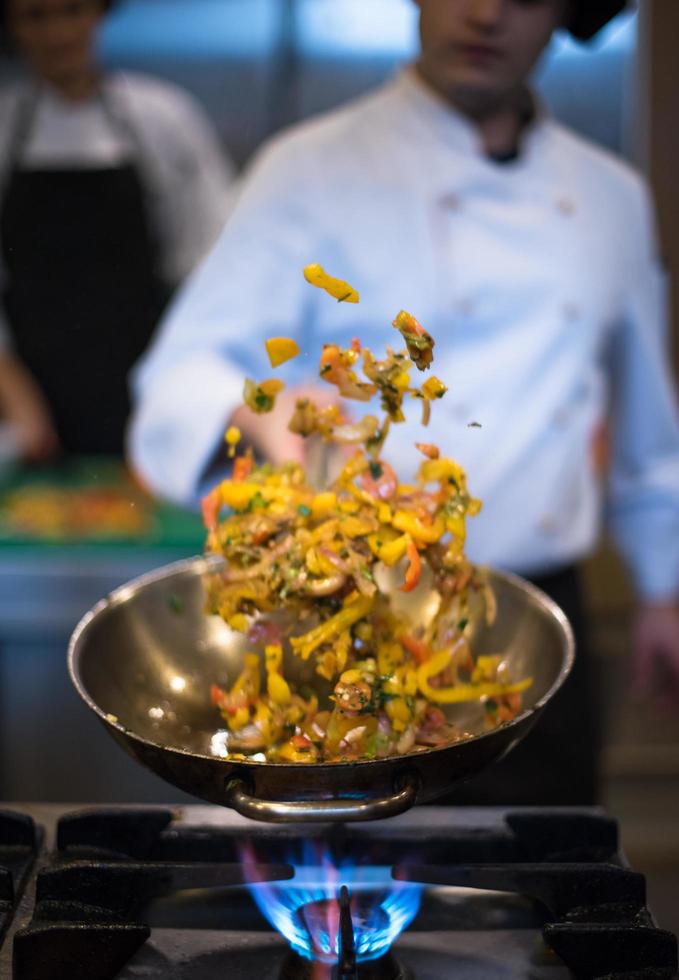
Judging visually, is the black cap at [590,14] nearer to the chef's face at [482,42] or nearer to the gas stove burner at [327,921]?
the chef's face at [482,42]

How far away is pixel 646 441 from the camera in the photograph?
1.71m

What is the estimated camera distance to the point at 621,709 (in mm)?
2424

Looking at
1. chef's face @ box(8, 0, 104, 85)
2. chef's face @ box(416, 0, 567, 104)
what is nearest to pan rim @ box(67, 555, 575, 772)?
chef's face @ box(416, 0, 567, 104)

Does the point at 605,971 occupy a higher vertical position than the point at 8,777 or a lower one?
higher

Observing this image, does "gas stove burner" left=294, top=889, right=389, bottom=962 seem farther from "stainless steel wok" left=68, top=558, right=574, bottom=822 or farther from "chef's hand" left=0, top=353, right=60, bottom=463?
"chef's hand" left=0, top=353, right=60, bottom=463

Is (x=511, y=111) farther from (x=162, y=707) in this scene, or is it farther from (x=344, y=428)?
(x=162, y=707)

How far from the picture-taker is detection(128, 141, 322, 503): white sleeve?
1.37 meters

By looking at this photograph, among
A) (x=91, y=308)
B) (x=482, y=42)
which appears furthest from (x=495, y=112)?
(x=91, y=308)

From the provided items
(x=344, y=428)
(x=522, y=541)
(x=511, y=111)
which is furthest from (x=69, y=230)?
(x=344, y=428)

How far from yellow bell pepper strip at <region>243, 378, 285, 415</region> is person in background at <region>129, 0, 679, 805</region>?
40cm

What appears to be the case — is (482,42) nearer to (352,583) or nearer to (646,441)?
(352,583)

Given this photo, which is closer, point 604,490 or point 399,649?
point 399,649

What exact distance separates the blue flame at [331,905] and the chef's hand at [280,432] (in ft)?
1.13

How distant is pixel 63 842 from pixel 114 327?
98 centimetres
